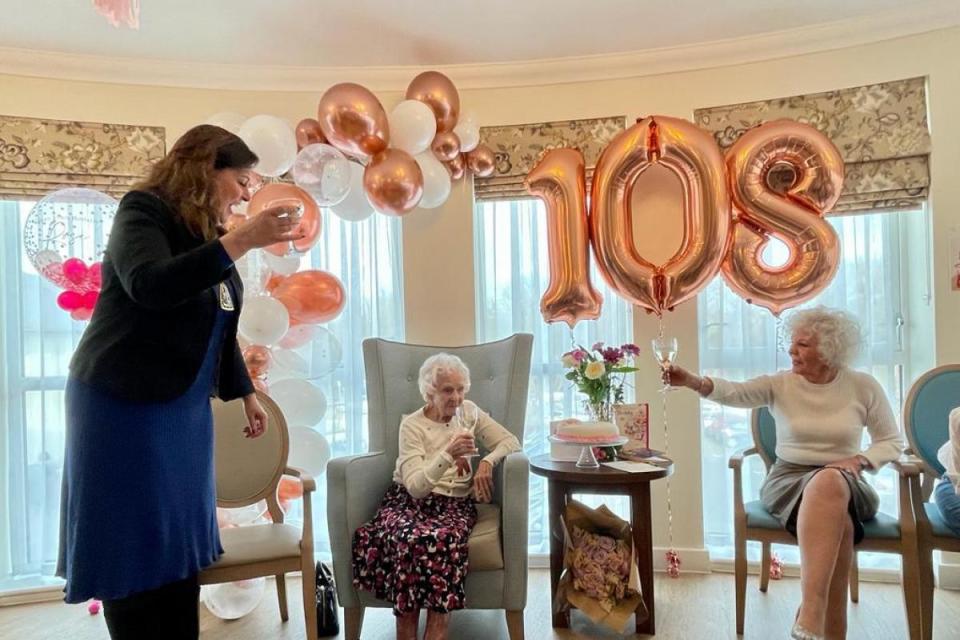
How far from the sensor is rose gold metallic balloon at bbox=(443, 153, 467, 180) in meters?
2.97

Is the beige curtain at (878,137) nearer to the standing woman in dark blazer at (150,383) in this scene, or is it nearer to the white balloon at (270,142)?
the white balloon at (270,142)

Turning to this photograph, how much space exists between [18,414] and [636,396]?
2.75 metres

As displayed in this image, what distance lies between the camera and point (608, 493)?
7.52ft

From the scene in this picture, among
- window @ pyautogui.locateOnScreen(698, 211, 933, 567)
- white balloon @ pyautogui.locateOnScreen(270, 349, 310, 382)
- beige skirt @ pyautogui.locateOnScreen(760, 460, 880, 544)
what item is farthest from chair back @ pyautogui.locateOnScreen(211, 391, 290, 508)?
window @ pyautogui.locateOnScreen(698, 211, 933, 567)

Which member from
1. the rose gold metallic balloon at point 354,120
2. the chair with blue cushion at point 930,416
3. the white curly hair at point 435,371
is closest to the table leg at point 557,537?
the white curly hair at point 435,371

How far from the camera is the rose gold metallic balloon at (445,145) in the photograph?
278cm

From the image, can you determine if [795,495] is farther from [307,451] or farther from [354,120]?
[354,120]

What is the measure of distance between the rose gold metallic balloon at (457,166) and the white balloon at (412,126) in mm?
321

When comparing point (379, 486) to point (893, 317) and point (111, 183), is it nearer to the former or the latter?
point (111, 183)

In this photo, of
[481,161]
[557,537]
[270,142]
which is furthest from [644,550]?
[270,142]

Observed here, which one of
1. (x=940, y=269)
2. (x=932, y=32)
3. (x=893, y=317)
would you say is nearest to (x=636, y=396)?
(x=893, y=317)

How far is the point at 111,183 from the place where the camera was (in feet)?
9.68

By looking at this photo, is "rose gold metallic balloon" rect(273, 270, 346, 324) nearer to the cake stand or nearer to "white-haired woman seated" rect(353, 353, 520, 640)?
"white-haired woman seated" rect(353, 353, 520, 640)

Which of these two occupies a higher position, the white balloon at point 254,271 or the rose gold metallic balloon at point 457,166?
the rose gold metallic balloon at point 457,166
